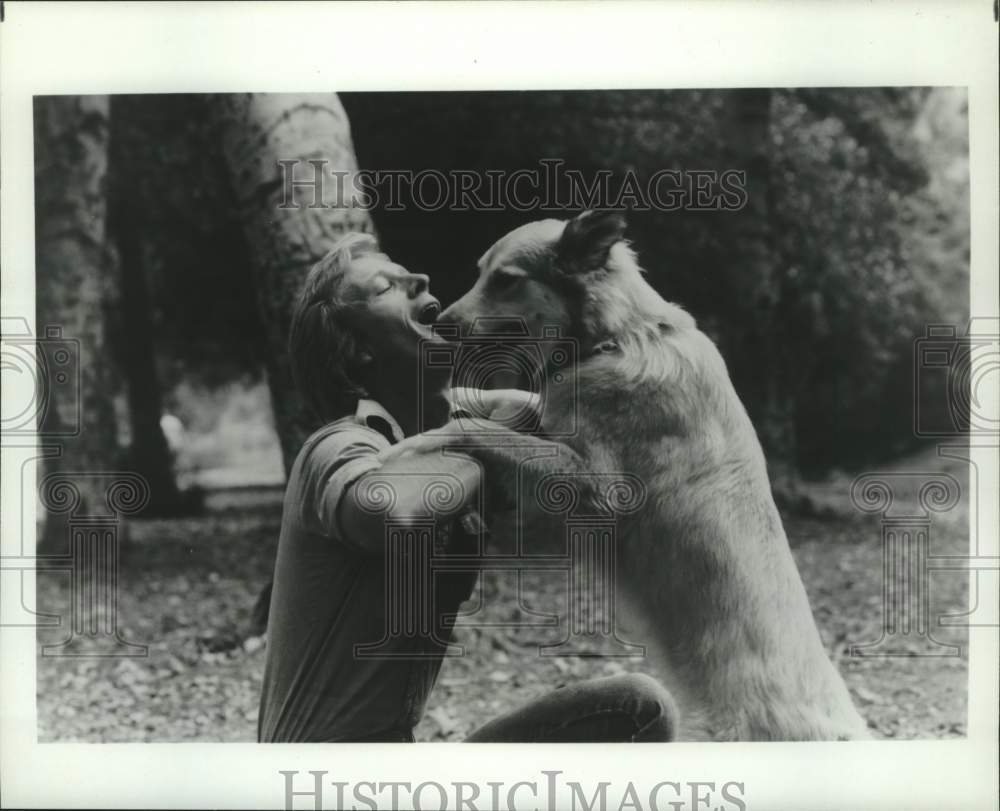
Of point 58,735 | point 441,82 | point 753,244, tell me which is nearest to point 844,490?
point 753,244

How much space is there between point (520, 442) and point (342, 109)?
1740 millimetres

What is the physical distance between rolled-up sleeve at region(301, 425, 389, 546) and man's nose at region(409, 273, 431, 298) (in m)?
0.60

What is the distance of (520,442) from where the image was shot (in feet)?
14.4

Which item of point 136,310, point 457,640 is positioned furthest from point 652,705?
point 136,310

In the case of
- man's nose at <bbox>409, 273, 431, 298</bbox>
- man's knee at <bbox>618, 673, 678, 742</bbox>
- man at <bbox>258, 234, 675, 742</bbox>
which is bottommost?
man's knee at <bbox>618, 673, 678, 742</bbox>

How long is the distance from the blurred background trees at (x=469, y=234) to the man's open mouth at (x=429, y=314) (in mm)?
362

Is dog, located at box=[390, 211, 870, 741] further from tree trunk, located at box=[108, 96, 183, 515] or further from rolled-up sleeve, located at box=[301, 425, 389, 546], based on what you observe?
tree trunk, located at box=[108, 96, 183, 515]

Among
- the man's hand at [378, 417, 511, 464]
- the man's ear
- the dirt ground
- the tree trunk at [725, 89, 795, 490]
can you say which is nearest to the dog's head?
the man's ear

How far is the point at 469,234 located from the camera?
4668 millimetres

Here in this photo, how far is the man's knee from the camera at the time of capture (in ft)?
14.4

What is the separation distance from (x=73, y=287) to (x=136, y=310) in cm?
32

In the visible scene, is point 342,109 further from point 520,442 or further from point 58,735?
point 58,735

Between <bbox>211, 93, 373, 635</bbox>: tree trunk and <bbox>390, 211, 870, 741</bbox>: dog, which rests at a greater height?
<bbox>211, 93, 373, 635</bbox>: tree trunk

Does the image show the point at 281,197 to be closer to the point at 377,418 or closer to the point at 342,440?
the point at 377,418
